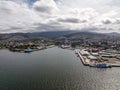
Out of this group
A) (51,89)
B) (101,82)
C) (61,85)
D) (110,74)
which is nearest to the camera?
(51,89)

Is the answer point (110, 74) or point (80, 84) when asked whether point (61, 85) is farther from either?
point (110, 74)

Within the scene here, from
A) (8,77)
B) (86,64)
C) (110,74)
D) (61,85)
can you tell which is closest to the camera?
(61,85)

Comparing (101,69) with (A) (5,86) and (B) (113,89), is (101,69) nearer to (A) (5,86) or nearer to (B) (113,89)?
(B) (113,89)

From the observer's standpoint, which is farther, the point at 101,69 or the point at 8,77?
the point at 101,69

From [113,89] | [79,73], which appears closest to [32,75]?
[79,73]

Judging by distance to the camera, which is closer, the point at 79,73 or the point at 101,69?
the point at 79,73

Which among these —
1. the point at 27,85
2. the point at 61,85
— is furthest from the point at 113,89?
the point at 27,85

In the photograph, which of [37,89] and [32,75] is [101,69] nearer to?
[32,75]

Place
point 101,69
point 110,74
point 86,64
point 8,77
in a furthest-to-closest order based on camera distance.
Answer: point 86,64, point 101,69, point 110,74, point 8,77
